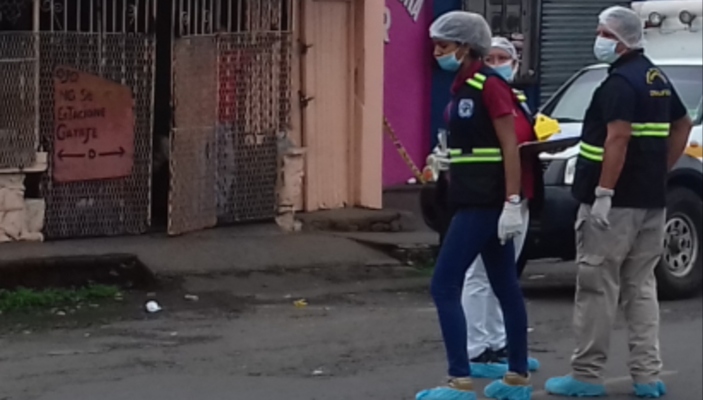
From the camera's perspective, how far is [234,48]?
530 inches

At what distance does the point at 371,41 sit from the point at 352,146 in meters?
1.05

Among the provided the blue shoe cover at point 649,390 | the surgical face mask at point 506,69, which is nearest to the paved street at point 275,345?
the blue shoe cover at point 649,390

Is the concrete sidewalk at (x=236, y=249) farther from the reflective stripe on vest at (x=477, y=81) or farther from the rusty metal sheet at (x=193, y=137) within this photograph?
the reflective stripe on vest at (x=477, y=81)

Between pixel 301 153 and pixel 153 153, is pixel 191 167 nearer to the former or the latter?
pixel 153 153

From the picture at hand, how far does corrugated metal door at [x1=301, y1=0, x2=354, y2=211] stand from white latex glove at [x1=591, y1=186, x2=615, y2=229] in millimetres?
6944

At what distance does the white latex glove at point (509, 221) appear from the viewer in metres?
7.26

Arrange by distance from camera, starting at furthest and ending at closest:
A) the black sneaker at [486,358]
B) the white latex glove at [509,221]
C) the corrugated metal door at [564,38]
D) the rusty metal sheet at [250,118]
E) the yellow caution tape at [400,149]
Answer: the corrugated metal door at [564,38] → the yellow caution tape at [400,149] → the rusty metal sheet at [250,118] → the black sneaker at [486,358] → the white latex glove at [509,221]

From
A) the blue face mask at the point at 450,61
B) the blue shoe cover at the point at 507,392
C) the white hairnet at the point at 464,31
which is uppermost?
the white hairnet at the point at 464,31

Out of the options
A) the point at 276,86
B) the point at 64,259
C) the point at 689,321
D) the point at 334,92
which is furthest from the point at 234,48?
the point at 689,321

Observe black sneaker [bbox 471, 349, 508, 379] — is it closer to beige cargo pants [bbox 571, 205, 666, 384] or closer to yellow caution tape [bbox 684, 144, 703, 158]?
beige cargo pants [bbox 571, 205, 666, 384]

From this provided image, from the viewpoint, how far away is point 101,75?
41.6ft

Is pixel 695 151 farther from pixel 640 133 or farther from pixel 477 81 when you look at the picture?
pixel 477 81

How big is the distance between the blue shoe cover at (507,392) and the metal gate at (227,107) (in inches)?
222

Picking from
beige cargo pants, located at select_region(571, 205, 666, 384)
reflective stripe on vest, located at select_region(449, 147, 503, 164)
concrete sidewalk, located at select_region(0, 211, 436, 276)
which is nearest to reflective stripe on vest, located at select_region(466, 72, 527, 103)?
reflective stripe on vest, located at select_region(449, 147, 503, 164)
